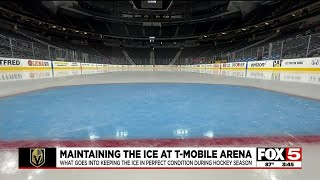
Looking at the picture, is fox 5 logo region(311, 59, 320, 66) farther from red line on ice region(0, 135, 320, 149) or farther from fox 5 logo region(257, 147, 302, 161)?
fox 5 logo region(257, 147, 302, 161)

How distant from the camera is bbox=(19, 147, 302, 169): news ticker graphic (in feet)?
5.36

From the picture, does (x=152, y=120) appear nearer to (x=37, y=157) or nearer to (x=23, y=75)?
(x=37, y=157)

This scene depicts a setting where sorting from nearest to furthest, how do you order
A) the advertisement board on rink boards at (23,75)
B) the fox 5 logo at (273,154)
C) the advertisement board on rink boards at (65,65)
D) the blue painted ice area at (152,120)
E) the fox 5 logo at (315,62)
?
the fox 5 logo at (273,154)
the blue painted ice area at (152,120)
the fox 5 logo at (315,62)
the advertisement board on rink boards at (23,75)
the advertisement board on rink boards at (65,65)

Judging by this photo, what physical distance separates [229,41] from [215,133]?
131 feet

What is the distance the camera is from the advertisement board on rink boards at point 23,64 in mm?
9664

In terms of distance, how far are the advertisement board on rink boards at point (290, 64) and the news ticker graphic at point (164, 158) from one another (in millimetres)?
9166

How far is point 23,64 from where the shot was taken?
11.2 metres

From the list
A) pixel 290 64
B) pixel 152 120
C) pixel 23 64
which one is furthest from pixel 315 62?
pixel 23 64

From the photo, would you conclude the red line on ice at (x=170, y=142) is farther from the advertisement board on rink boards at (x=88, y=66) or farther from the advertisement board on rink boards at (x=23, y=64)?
the advertisement board on rink boards at (x=88, y=66)

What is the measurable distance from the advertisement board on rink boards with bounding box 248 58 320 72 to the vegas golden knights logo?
10256mm

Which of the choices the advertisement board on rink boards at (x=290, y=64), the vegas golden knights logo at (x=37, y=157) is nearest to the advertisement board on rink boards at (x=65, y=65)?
the advertisement board on rink boards at (x=290, y=64)

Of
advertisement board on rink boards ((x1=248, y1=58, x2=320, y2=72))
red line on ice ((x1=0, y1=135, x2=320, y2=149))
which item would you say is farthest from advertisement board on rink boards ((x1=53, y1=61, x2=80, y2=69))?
red line on ice ((x1=0, y1=135, x2=320, y2=149))

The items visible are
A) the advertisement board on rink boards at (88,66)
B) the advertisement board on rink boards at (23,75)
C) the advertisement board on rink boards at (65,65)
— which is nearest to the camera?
the advertisement board on rink boards at (23,75)

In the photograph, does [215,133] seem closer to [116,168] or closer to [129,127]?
[129,127]
